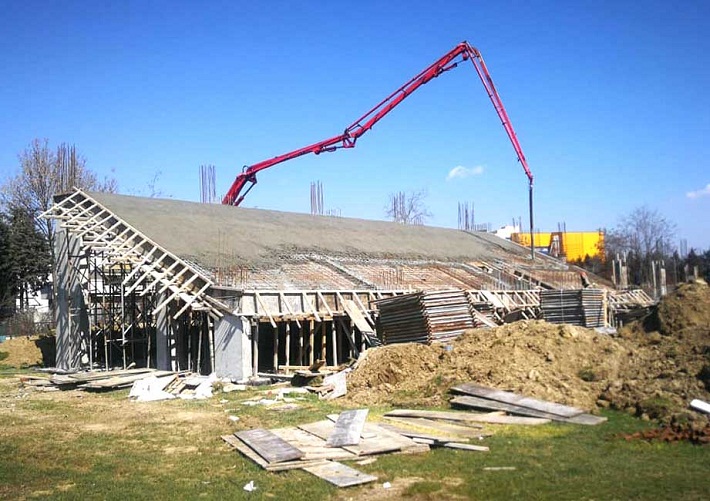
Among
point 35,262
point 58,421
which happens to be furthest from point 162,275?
point 35,262

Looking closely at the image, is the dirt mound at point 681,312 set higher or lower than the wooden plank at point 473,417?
higher

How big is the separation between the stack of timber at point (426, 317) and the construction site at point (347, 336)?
0.06 metres

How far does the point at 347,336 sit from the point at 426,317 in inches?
159

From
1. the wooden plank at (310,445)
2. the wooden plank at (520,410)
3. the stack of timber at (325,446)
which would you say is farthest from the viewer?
the wooden plank at (520,410)

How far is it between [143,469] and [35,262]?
4129 centimetres

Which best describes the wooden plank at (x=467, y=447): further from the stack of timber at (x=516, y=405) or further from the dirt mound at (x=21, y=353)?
the dirt mound at (x=21, y=353)

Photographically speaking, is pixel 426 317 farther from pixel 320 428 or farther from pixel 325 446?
pixel 325 446

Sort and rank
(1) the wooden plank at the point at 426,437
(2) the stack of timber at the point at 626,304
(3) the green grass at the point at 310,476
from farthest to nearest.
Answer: (2) the stack of timber at the point at 626,304, (1) the wooden plank at the point at 426,437, (3) the green grass at the point at 310,476

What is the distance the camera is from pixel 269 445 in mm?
11547

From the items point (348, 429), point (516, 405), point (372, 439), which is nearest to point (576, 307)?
point (516, 405)

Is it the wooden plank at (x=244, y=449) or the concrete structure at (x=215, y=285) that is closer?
the wooden plank at (x=244, y=449)

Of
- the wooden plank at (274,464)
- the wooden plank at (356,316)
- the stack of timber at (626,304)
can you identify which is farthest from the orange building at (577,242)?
the wooden plank at (274,464)

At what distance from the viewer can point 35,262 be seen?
47.6 metres

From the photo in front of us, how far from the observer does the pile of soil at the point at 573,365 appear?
14.2m
